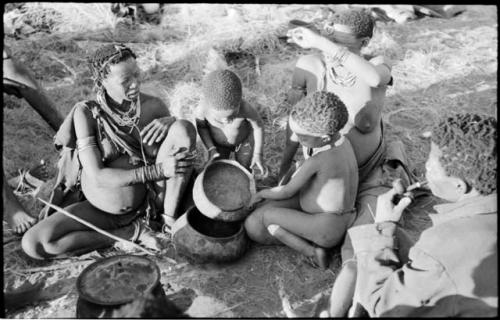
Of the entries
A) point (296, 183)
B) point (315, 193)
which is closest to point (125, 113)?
point (296, 183)

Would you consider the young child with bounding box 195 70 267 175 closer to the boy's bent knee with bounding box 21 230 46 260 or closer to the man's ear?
the boy's bent knee with bounding box 21 230 46 260

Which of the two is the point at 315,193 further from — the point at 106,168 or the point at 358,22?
the point at 106,168

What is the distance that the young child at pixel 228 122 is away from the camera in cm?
343

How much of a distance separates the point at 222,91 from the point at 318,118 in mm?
727

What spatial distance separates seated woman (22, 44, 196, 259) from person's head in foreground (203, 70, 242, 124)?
0.23m

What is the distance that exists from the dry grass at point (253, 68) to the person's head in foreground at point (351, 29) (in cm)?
132

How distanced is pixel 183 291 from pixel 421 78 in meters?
3.66

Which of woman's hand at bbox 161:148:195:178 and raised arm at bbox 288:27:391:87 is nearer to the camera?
woman's hand at bbox 161:148:195:178

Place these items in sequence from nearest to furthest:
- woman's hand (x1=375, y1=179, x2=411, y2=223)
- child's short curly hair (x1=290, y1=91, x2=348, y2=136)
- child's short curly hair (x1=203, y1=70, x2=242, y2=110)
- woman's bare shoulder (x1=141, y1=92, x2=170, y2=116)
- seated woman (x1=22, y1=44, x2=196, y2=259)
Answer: woman's hand (x1=375, y1=179, x2=411, y2=223) → child's short curly hair (x1=290, y1=91, x2=348, y2=136) → seated woman (x1=22, y1=44, x2=196, y2=259) → child's short curly hair (x1=203, y1=70, x2=242, y2=110) → woman's bare shoulder (x1=141, y1=92, x2=170, y2=116)

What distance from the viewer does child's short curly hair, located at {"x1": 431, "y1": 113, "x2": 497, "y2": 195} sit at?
2.32 m

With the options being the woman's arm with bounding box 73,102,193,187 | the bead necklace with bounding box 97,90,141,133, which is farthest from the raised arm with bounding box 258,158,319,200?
the bead necklace with bounding box 97,90,141,133

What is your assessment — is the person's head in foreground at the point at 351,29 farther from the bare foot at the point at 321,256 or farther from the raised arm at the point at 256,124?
the bare foot at the point at 321,256

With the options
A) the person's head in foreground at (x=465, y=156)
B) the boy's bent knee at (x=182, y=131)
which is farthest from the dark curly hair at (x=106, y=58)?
the person's head in foreground at (x=465, y=156)

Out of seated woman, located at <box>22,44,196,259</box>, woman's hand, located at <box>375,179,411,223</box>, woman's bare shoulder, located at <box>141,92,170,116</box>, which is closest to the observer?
woman's hand, located at <box>375,179,411,223</box>
